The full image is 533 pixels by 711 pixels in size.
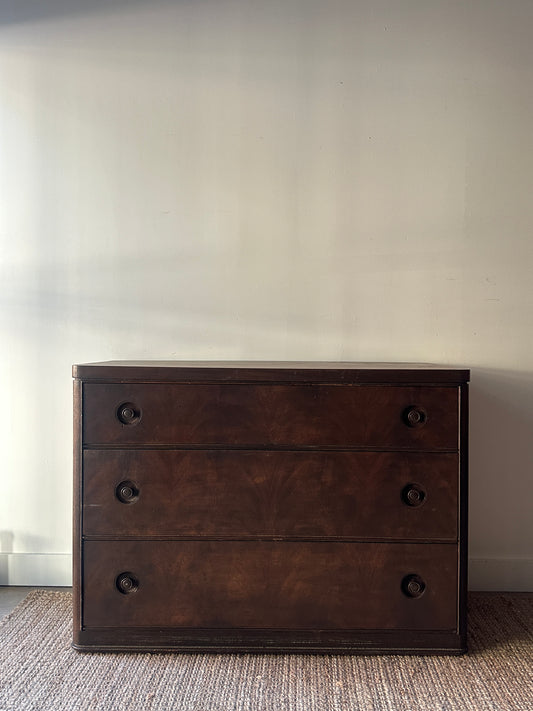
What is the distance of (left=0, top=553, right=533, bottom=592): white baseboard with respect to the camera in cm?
246

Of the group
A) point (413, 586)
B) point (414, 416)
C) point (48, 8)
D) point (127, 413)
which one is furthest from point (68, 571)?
point (48, 8)

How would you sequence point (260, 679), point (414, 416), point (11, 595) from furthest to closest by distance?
point (11, 595), point (414, 416), point (260, 679)

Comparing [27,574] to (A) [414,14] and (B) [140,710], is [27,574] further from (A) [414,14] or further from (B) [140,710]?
(A) [414,14]

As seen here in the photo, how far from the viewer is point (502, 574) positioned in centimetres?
247

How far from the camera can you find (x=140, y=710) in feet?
5.55

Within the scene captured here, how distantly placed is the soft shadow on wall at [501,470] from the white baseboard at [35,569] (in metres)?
1.37

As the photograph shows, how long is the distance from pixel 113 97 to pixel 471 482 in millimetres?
1755

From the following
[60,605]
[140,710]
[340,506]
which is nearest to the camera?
[140,710]

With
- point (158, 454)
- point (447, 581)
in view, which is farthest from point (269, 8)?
point (447, 581)

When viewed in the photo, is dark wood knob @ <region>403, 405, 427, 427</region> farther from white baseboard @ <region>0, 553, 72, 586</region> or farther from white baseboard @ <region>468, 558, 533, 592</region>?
white baseboard @ <region>0, 553, 72, 586</region>

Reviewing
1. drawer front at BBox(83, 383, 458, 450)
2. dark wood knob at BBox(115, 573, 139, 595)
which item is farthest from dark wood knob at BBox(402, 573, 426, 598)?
dark wood knob at BBox(115, 573, 139, 595)

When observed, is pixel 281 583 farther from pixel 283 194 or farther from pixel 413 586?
pixel 283 194

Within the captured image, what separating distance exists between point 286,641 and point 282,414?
60 centimetres

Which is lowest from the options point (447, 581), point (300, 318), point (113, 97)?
point (447, 581)
